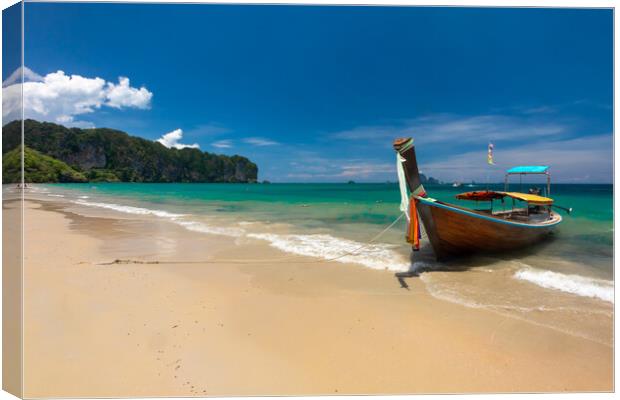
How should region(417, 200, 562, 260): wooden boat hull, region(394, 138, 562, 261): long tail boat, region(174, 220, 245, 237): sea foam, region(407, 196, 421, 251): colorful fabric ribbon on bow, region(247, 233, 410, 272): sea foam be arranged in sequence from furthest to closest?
region(174, 220, 245, 237): sea foam < region(247, 233, 410, 272): sea foam < region(417, 200, 562, 260): wooden boat hull < region(394, 138, 562, 261): long tail boat < region(407, 196, 421, 251): colorful fabric ribbon on bow

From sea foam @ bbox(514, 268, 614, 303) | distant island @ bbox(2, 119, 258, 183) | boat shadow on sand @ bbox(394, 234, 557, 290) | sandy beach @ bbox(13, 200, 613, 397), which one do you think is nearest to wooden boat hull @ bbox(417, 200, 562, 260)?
boat shadow on sand @ bbox(394, 234, 557, 290)

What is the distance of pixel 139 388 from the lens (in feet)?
8.17

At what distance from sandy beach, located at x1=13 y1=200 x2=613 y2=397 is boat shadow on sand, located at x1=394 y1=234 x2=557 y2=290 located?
488 mm

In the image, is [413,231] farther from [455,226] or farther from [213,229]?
[213,229]

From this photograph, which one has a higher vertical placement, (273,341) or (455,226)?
(455,226)

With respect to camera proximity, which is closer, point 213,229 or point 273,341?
point 273,341

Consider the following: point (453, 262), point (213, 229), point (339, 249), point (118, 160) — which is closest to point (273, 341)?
point (453, 262)

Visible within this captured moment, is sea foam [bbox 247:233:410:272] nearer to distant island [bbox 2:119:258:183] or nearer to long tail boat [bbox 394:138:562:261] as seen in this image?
long tail boat [bbox 394:138:562:261]

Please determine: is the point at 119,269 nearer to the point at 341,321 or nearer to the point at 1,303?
the point at 1,303

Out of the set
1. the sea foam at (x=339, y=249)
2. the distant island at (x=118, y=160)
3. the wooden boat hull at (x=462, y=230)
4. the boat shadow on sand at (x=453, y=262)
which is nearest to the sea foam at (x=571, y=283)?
the boat shadow on sand at (x=453, y=262)

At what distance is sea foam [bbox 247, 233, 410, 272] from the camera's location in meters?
6.63

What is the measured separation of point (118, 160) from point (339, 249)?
113 meters

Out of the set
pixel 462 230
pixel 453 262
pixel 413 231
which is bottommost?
pixel 453 262

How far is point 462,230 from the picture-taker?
20.5 feet
